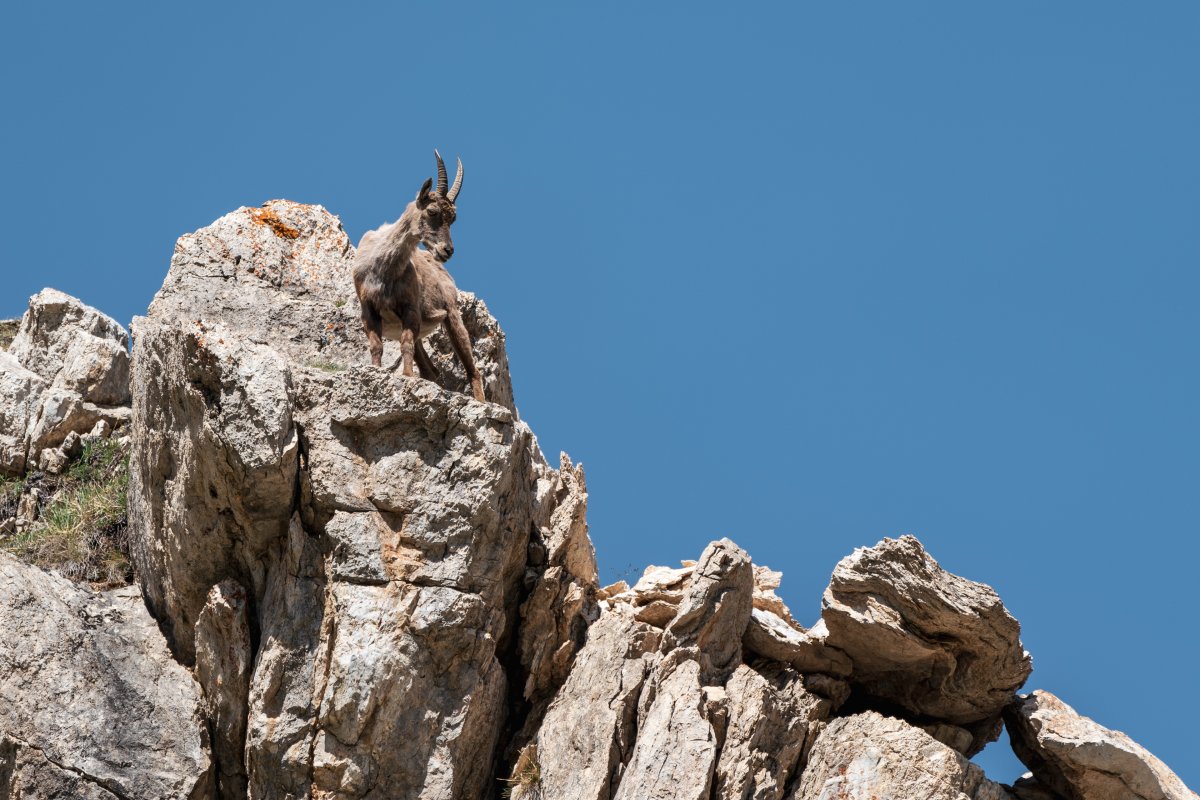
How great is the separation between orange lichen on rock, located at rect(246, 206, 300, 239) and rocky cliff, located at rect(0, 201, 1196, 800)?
3356 millimetres

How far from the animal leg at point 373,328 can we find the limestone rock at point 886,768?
17.7 ft

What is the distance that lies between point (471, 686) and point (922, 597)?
3.99 metres

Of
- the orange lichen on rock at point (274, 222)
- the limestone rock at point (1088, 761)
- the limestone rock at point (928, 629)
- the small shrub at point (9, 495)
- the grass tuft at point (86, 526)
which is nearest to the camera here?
the limestone rock at point (1088, 761)

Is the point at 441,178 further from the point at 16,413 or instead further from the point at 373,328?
the point at 16,413

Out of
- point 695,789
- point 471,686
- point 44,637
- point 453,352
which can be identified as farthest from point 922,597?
point 44,637

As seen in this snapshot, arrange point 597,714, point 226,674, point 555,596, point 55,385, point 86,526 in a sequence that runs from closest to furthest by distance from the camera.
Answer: point 597,714, point 226,674, point 555,596, point 86,526, point 55,385

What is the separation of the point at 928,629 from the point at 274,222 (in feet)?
29.1

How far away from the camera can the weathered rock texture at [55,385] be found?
53.5 feet

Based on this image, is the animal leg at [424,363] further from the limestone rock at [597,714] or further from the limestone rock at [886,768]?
the limestone rock at [886,768]

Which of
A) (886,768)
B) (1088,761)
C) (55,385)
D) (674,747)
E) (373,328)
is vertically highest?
(55,385)

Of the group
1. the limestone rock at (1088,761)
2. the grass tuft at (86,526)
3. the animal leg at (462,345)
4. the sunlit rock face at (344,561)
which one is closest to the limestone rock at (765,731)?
the sunlit rock face at (344,561)

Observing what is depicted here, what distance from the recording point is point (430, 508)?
1194 cm

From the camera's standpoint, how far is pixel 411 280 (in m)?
13.4

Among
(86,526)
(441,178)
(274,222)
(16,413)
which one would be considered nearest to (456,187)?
(441,178)
